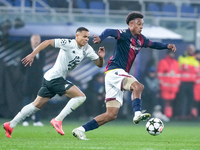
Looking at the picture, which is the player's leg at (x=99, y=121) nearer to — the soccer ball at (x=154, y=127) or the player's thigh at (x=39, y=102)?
the soccer ball at (x=154, y=127)

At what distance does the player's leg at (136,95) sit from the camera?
849cm

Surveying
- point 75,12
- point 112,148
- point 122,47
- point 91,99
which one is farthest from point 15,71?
point 112,148

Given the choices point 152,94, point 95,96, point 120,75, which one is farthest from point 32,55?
point 152,94

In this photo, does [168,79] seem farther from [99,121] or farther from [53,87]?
[99,121]

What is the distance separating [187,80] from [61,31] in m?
4.43

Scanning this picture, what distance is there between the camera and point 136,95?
8.83m

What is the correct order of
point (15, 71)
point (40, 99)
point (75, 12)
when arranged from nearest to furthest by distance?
point (40, 99)
point (15, 71)
point (75, 12)

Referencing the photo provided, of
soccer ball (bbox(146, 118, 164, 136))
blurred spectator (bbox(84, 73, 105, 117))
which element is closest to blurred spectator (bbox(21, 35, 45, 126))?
blurred spectator (bbox(84, 73, 105, 117))

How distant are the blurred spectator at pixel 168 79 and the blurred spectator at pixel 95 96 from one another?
1.95m

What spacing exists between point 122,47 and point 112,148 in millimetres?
2201

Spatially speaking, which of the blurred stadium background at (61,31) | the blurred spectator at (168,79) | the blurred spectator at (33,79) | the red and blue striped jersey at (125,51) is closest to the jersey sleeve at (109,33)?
the red and blue striped jersey at (125,51)

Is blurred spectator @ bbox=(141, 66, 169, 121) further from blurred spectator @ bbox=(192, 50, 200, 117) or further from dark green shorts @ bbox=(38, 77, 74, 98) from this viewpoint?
dark green shorts @ bbox=(38, 77, 74, 98)

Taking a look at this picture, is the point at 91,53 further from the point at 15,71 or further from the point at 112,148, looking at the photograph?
the point at 15,71

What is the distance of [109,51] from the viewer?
17594mm
